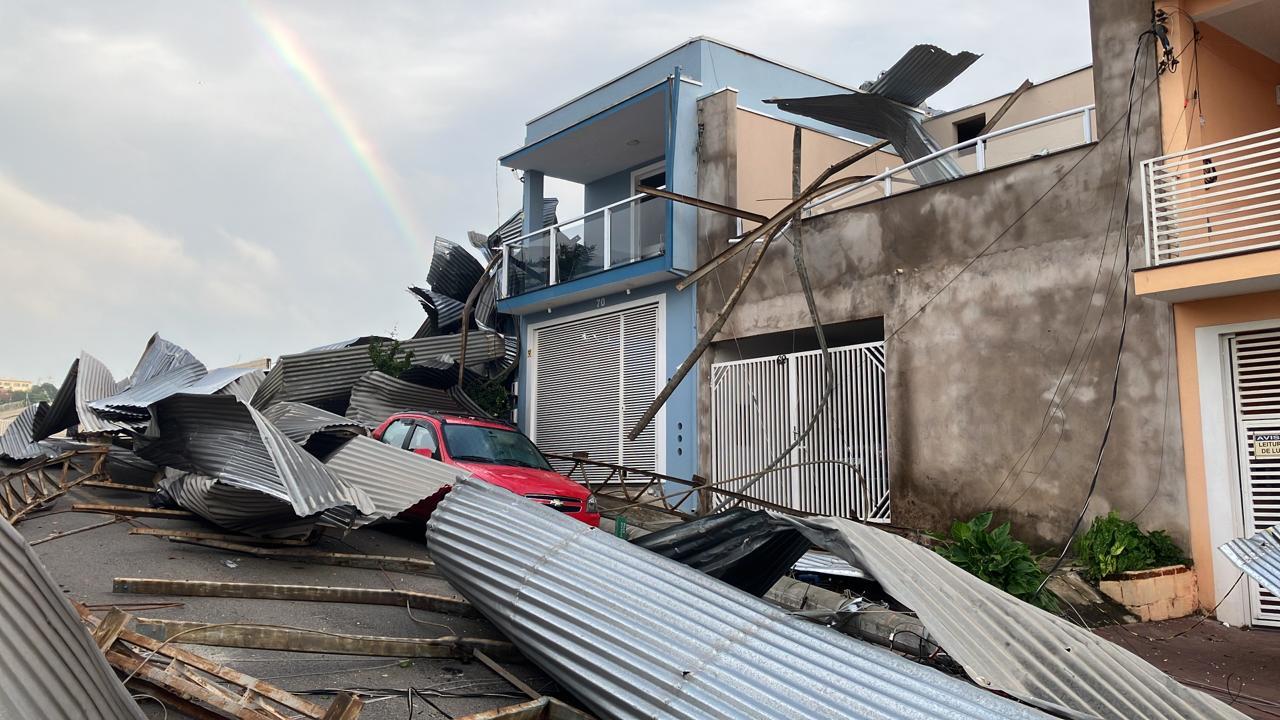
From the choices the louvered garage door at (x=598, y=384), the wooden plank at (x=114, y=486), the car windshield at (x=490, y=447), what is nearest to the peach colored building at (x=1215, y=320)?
the car windshield at (x=490, y=447)

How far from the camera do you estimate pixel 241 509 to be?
7.28 meters

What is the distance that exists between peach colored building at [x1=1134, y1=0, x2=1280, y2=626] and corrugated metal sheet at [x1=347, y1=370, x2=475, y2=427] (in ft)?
40.1

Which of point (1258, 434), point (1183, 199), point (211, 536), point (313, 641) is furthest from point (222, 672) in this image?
point (1183, 199)

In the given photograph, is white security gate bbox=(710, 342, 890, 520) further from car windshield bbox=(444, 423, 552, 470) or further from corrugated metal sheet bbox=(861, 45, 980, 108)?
corrugated metal sheet bbox=(861, 45, 980, 108)

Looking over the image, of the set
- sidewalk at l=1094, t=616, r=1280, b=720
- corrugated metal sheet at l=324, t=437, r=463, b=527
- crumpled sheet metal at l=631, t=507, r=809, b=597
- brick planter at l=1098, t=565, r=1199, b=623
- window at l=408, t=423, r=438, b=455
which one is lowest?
sidewalk at l=1094, t=616, r=1280, b=720

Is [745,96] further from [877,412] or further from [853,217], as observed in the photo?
[877,412]

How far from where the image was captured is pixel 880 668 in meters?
3.60

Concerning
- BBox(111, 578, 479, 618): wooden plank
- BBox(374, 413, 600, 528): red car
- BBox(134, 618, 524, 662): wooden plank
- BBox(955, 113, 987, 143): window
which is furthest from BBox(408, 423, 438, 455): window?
BBox(955, 113, 987, 143): window

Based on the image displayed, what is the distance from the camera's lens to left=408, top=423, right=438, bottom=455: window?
1077cm

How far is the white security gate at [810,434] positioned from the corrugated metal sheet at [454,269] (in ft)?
27.2

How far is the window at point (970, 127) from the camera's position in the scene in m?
17.0

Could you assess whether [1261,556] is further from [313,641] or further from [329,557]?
[329,557]

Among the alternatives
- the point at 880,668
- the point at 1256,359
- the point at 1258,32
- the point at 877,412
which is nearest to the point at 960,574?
the point at 880,668

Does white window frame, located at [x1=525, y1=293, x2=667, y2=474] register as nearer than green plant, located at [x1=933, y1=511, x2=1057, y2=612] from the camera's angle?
No
